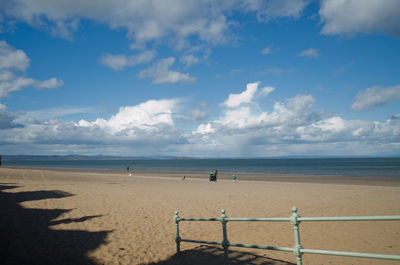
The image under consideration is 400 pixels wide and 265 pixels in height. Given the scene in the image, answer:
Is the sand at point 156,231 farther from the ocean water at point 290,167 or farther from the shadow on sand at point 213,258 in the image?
the ocean water at point 290,167

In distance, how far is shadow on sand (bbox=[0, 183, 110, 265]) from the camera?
20.7 ft

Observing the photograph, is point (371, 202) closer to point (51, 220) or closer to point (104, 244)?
point (104, 244)

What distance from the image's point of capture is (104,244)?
7.50 metres

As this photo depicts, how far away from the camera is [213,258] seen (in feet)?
20.5

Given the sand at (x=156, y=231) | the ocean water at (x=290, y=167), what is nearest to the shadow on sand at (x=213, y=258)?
the sand at (x=156, y=231)

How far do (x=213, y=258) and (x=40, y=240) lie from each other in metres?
5.01

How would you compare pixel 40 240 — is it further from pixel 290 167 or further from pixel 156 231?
pixel 290 167

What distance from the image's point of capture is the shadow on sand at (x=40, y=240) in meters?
6.32

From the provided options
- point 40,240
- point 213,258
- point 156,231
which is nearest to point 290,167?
point 156,231

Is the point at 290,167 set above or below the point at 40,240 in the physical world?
below

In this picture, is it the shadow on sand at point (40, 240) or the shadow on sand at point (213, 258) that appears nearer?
the shadow on sand at point (213, 258)

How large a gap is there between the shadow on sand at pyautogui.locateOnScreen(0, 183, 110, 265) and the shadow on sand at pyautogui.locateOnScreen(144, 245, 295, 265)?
2.04 m

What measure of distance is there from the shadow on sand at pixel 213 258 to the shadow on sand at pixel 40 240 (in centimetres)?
204

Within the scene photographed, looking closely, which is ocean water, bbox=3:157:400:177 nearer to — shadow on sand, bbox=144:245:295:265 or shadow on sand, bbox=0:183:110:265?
shadow on sand, bbox=144:245:295:265
